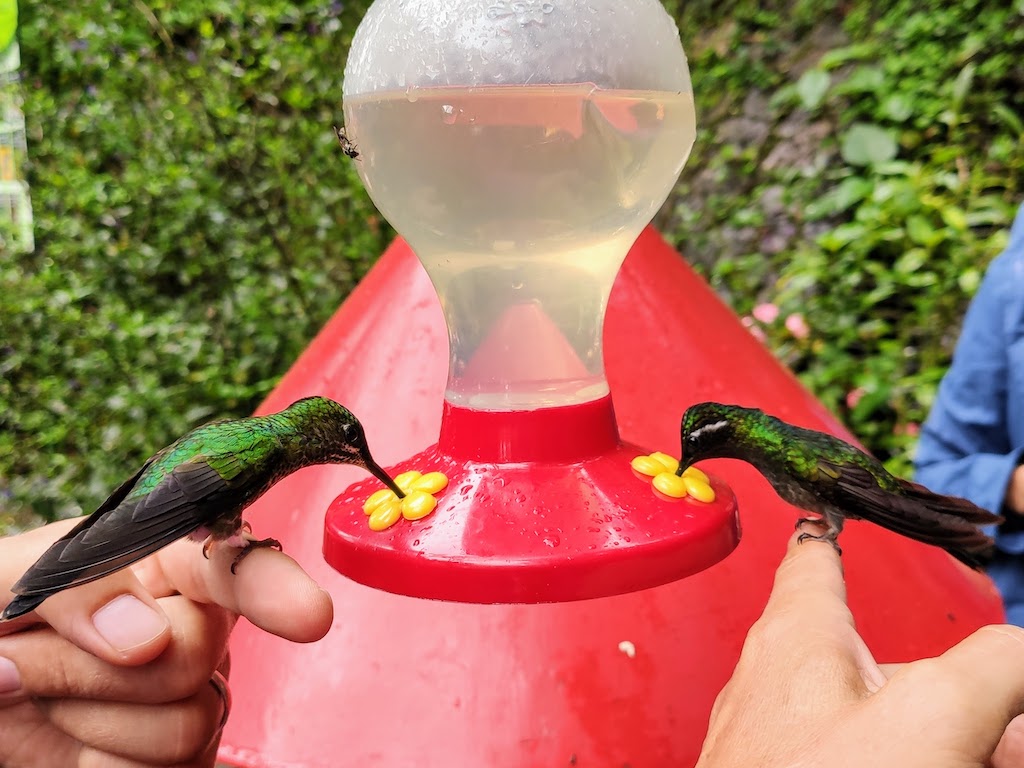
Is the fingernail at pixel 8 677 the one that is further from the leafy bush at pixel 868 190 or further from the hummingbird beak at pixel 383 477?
the leafy bush at pixel 868 190

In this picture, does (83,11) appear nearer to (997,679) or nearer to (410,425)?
(410,425)

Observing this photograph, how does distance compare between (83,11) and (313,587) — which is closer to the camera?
(313,587)

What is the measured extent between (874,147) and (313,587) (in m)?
3.01

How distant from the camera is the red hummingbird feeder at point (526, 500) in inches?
29.8

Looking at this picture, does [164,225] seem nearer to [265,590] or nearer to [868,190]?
[868,190]

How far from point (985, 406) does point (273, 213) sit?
2563 mm

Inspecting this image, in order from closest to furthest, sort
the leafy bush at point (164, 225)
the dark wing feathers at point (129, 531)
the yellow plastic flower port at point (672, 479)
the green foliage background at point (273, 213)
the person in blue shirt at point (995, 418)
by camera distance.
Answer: the dark wing feathers at point (129, 531)
the yellow plastic flower port at point (672, 479)
the person in blue shirt at point (995, 418)
the green foliage background at point (273, 213)
the leafy bush at point (164, 225)

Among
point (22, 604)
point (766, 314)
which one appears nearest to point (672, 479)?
point (22, 604)

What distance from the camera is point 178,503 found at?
0.71 metres

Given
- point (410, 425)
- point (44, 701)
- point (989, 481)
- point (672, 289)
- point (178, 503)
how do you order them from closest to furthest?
point (178, 503) → point (44, 701) → point (410, 425) → point (672, 289) → point (989, 481)

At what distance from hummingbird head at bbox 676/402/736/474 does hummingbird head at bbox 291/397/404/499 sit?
10.3 inches

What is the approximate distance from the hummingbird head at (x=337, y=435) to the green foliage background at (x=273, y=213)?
231 centimetres

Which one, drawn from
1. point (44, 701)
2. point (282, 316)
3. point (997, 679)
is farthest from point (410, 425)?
point (282, 316)

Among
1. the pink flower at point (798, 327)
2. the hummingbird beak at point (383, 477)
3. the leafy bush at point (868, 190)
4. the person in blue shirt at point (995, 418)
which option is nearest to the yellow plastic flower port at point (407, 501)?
the hummingbird beak at point (383, 477)
